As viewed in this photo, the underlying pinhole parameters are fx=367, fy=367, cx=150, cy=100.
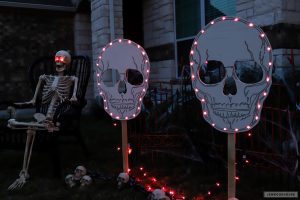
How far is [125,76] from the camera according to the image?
383cm

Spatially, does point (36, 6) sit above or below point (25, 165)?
above

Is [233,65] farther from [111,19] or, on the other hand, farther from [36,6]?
[36,6]

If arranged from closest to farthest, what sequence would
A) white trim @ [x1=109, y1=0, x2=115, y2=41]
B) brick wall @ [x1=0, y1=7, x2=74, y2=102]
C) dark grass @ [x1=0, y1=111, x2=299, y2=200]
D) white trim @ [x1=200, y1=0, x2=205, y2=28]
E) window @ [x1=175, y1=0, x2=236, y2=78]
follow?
dark grass @ [x1=0, y1=111, x2=299, y2=200] → window @ [x1=175, y1=0, x2=236, y2=78] → white trim @ [x1=200, y1=0, x2=205, y2=28] → white trim @ [x1=109, y1=0, x2=115, y2=41] → brick wall @ [x1=0, y1=7, x2=74, y2=102]

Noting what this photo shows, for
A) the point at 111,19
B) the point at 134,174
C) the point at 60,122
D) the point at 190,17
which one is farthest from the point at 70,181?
the point at 111,19

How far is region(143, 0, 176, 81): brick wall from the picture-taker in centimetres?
765

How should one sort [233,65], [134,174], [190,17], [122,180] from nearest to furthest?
[233,65], [122,180], [134,174], [190,17]

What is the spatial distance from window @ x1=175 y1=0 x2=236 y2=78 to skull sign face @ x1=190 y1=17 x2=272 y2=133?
360cm

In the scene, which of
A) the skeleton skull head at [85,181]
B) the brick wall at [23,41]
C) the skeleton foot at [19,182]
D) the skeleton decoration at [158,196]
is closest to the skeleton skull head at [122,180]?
the skeleton skull head at [85,181]

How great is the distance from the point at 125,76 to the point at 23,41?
6.29 metres

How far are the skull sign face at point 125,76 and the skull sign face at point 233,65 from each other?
3.30 feet

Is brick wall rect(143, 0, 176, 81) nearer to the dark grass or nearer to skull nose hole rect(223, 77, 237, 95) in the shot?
the dark grass

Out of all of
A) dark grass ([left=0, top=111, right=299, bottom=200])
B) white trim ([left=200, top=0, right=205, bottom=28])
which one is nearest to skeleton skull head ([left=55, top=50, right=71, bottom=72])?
dark grass ([left=0, top=111, right=299, bottom=200])

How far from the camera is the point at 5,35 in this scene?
9.02 metres

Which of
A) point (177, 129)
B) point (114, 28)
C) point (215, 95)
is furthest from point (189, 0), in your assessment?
point (215, 95)
